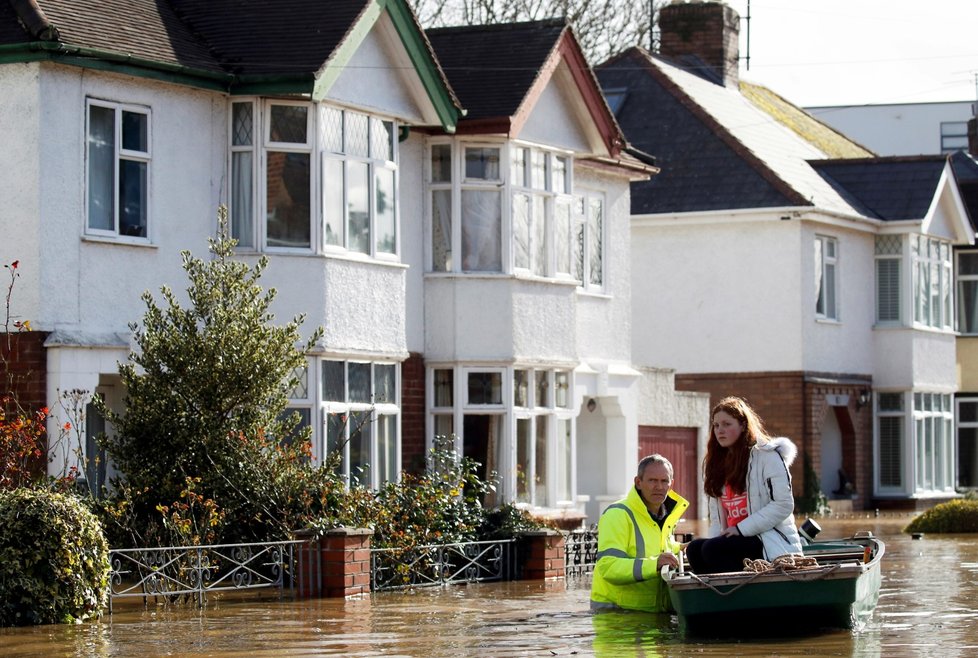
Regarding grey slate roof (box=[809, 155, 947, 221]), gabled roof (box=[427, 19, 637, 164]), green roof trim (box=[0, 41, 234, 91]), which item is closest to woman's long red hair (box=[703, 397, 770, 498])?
green roof trim (box=[0, 41, 234, 91])

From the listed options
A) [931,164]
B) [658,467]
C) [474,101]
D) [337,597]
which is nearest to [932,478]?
[931,164]

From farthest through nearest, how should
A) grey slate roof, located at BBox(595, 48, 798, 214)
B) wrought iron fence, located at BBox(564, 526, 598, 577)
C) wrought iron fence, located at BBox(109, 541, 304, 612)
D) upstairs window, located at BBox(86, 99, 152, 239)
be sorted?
grey slate roof, located at BBox(595, 48, 798, 214) < wrought iron fence, located at BBox(564, 526, 598, 577) < upstairs window, located at BBox(86, 99, 152, 239) < wrought iron fence, located at BBox(109, 541, 304, 612)

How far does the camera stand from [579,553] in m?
22.5

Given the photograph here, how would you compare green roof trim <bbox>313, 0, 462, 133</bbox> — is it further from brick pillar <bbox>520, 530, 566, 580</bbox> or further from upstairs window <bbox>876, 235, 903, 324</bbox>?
upstairs window <bbox>876, 235, 903, 324</bbox>

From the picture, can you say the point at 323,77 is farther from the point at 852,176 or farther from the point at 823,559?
the point at 852,176

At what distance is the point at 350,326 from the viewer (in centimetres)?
2383

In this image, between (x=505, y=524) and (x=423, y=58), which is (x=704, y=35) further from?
(x=505, y=524)

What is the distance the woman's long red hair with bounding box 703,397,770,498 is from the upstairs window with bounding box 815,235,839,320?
2452 cm

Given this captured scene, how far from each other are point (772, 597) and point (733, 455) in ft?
3.45

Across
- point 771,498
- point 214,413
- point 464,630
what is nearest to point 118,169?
point 214,413

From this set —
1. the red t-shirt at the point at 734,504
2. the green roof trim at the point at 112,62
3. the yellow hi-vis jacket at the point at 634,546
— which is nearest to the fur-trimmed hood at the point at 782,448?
the red t-shirt at the point at 734,504

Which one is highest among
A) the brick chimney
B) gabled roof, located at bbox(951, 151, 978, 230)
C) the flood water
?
the brick chimney

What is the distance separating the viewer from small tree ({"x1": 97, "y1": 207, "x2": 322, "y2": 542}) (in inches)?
757

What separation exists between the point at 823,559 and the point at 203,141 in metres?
10.3
